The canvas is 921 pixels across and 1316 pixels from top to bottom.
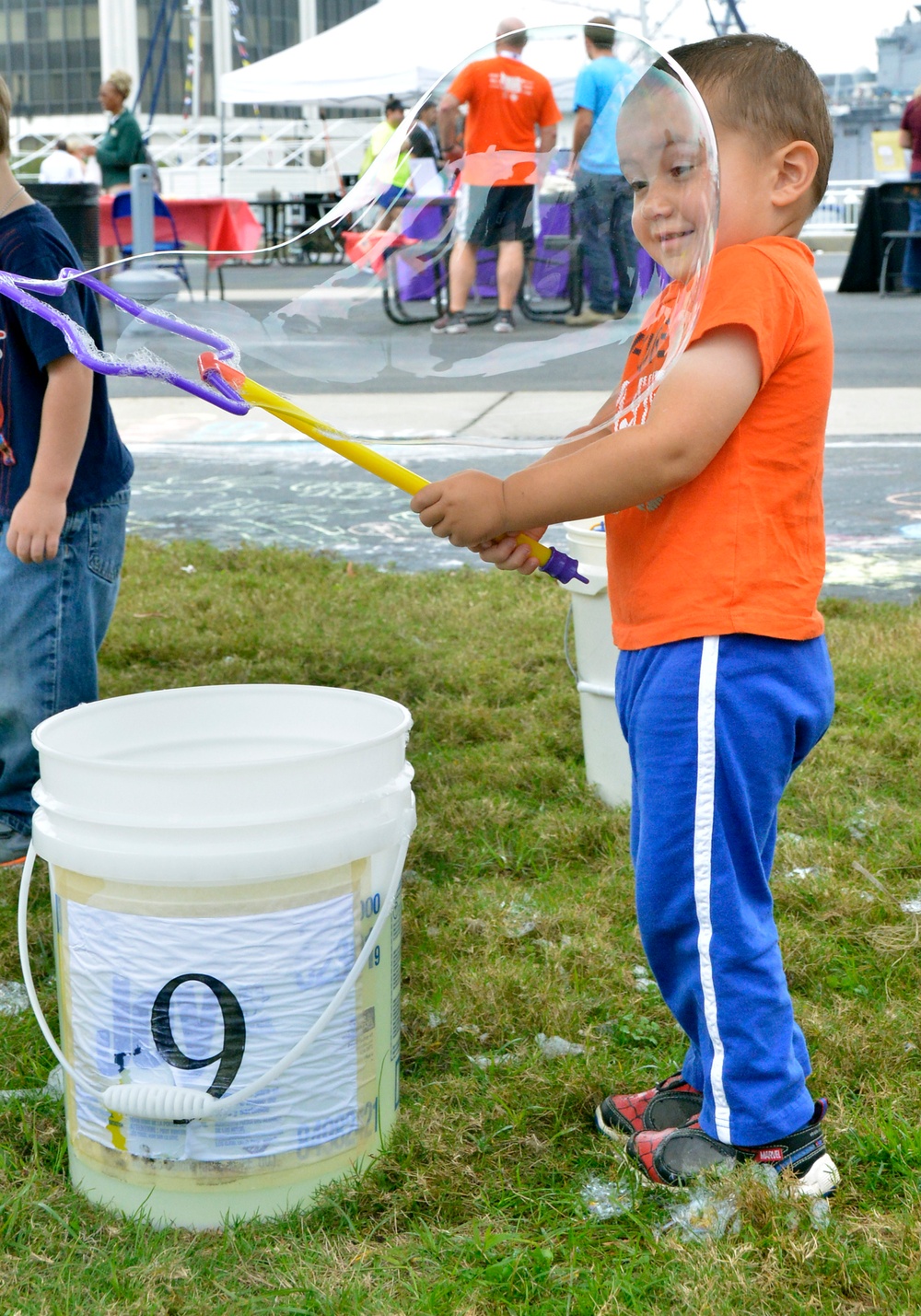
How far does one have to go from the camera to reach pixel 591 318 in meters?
1.71

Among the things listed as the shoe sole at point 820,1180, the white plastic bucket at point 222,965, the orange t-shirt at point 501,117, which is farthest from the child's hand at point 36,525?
the shoe sole at point 820,1180

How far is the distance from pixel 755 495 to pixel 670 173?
369 millimetres

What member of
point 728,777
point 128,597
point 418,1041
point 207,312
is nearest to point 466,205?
point 207,312

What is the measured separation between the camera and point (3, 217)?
252 centimetres

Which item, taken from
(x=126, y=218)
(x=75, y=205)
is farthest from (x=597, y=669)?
(x=126, y=218)

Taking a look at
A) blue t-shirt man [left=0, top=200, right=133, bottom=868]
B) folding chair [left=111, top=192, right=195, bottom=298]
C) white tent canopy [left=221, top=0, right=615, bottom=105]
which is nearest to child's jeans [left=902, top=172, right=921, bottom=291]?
white tent canopy [left=221, top=0, right=615, bottom=105]

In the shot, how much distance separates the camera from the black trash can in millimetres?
9109

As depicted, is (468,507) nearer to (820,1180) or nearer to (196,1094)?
(196,1094)

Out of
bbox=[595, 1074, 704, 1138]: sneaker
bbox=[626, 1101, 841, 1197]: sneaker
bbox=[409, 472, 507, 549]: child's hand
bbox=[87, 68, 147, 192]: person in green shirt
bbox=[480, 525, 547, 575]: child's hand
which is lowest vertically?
Result: bbox=[595, 1074, 704, 1138]: sneaker

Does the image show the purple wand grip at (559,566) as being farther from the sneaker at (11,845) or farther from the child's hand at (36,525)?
the sneaker at (11,845)

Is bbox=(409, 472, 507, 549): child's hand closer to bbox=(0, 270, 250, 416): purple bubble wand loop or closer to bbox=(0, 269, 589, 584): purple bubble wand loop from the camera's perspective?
bbox=(0, 269, 589, 584): purple bubble wand loop

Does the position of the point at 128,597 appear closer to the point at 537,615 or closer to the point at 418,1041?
the point at 537,615


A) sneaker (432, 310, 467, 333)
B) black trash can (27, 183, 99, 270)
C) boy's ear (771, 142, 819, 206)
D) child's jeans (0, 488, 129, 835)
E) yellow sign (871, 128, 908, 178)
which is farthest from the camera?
yellow sign (871, 128, 908, 178)

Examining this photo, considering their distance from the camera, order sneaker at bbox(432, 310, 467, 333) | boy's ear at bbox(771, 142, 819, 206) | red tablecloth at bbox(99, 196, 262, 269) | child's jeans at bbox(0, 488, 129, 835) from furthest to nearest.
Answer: red tablecloth at bbox(99, 196, 262, 269), child's jeans at bbox(0, 488, 129, 835), sneaker at bbox(432, 310, 467, 333), boy's ear at bbox(771, 142, 819, 206)
